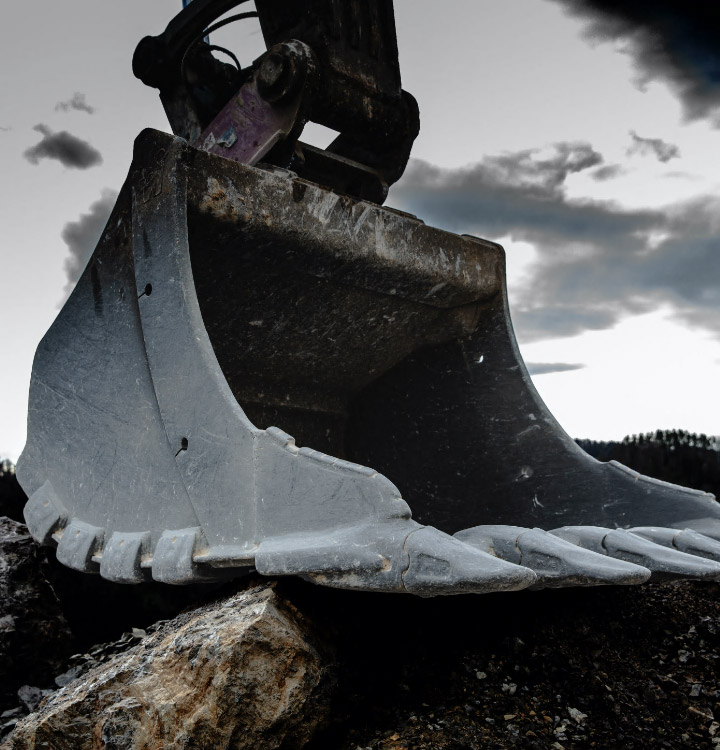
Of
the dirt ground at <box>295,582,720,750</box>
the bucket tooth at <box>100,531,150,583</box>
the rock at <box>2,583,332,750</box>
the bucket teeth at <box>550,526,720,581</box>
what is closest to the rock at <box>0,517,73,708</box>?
the bucket tooth at <box>100,531,150,583</box>

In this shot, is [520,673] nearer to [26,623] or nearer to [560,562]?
[560,562]

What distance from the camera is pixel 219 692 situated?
3.86ft

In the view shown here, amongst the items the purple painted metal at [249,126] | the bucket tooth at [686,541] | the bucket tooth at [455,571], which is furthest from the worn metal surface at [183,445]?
the bucket tooth at [686,541]

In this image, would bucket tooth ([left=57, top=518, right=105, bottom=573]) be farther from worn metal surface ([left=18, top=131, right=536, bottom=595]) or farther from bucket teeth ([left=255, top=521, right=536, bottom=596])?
bucket teeth ([left=255, top=521, right=536, bottom=596])

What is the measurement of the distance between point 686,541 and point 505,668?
47cm

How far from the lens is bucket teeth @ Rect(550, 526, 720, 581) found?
1.33 metres

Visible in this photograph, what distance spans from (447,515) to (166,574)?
105 centimetres

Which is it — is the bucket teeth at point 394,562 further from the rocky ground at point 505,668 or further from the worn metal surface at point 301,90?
A: the worn metal surface at point 301,90

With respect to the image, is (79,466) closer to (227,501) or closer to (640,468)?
(227,501)

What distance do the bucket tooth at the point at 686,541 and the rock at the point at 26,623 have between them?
1561mm

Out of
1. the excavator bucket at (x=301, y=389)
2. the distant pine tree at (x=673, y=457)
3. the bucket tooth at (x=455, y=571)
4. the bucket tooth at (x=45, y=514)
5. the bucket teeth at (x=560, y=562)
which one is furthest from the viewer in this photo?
the distant pine tree at (x=673, y=457)

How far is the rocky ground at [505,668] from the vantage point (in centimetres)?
125

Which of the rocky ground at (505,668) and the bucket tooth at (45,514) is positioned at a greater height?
the bucket tooth at (45,514)

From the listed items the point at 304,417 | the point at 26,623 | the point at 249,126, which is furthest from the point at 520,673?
the point at 249,126
